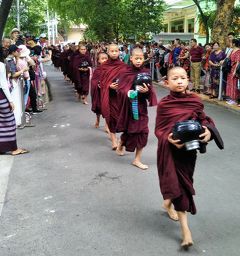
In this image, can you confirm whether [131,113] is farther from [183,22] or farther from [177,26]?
[177,26]

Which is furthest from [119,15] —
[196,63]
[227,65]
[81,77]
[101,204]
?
[101,204]

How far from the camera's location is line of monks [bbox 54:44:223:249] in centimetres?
403

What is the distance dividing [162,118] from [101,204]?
1.53 metres

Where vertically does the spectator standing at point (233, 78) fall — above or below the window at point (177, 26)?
below

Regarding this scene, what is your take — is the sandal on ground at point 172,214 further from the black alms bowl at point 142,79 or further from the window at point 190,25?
the window at point 190,25

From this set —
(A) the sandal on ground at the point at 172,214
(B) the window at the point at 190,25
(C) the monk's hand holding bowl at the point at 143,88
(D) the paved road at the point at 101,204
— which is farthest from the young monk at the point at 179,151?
(B) the window at the point at 190,25

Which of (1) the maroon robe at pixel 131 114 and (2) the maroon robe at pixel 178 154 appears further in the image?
(1) the maroon robe at pixel 131 114

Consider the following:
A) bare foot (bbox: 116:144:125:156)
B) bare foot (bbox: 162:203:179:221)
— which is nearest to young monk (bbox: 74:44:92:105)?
bare foot (bbox: 116:144:125:156)

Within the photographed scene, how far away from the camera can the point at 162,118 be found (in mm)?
4152

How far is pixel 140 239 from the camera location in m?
4.29

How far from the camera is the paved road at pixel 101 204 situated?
419cm

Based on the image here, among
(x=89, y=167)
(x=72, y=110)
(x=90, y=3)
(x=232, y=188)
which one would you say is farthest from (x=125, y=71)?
(x=90, y=3)

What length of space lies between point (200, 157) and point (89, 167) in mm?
1749

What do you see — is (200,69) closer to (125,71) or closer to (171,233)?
(125,71)
